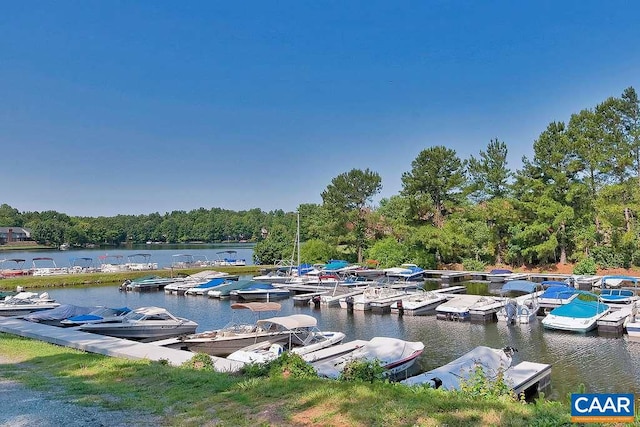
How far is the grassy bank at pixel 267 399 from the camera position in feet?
24.4

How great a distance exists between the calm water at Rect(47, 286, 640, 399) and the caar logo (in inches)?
382

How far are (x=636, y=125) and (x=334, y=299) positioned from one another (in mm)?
38108

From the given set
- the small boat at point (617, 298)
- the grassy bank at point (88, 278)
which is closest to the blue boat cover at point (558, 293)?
the small boat at point (617, 298)

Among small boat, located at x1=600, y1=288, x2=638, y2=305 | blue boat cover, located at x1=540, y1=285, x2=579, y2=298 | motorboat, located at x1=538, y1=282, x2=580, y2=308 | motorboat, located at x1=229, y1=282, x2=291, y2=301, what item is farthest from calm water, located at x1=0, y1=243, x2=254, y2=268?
small boat, located at x1=600, y1=288, x2=638, y2=305

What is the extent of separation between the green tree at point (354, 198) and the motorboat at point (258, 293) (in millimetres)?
23153

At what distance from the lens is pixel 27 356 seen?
14.2 meters

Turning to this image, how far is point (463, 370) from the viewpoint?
560 inches

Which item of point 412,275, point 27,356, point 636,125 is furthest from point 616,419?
point 636,125

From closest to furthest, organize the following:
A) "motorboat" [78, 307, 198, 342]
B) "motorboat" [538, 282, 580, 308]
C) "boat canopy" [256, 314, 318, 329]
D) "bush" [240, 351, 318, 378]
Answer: "bush" [240, 351, 318, 378] → "boat canopy" [256, 314, 318, 329] → "motorboat" [78, 307, 198, 342] → "motorboat" [538, 282, 580, 308]

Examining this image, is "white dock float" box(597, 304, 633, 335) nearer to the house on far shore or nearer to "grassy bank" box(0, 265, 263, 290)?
"grassy bank" box(0, 265, 263, 290)

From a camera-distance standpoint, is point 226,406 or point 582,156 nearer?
point 226,406

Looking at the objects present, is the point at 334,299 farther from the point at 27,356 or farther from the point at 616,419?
the point at 616,419

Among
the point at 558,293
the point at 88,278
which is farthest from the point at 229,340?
the point at 88,278

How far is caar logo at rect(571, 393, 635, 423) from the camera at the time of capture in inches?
258
